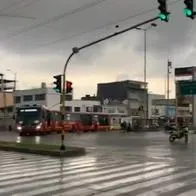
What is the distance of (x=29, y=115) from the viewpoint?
61281mm

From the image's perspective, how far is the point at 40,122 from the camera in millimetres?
61188

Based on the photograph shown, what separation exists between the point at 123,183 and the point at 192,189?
2.02 meters

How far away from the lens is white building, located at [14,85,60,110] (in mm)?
112438

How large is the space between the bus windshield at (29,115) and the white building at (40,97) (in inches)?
1851

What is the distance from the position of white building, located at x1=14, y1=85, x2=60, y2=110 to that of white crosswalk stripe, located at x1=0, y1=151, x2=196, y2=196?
288 feet

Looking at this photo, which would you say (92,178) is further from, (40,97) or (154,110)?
(154,110)

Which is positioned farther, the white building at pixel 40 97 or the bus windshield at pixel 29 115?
the white building at pixel 40 97

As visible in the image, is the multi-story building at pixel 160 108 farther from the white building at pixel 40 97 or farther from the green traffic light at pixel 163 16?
the green traffic light at pixel 163 16

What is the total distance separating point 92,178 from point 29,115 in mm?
45519

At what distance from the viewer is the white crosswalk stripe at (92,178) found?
13.6 meters

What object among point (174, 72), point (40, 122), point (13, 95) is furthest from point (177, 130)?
point (13, 95)

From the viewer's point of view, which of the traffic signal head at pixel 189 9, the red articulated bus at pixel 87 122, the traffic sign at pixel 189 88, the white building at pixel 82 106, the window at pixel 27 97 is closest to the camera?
the traffic signal head at pixel 189 9

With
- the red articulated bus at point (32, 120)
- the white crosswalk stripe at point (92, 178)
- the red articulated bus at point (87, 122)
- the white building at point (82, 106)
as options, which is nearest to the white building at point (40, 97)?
the white building at point (82, 106)

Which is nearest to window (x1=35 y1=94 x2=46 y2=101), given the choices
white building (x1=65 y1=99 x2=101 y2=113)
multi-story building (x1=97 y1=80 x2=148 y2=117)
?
white building (x1=65 y1=99 x2=101 y2=113)
